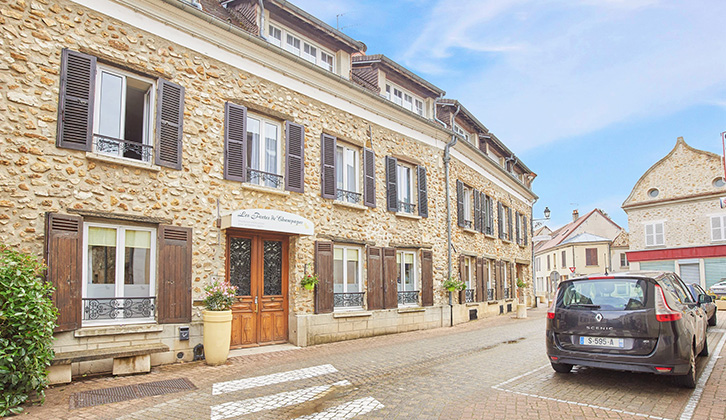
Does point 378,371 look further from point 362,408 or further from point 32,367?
point 32,367

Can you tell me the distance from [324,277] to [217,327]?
331 cm

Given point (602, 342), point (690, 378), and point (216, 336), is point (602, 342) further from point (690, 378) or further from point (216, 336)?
point (216, 336)

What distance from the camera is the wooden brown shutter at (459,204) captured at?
54.5 ft

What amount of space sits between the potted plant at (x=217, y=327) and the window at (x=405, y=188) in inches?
276

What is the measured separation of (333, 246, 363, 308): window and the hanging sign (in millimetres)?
1516

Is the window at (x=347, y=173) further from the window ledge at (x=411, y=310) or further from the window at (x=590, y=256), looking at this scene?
the window at (x=590, y=256)

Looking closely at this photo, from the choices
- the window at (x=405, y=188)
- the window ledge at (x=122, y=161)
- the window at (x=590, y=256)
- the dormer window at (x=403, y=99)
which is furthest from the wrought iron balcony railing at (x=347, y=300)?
the window at (x=590, y=256)

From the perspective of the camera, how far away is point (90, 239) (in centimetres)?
740

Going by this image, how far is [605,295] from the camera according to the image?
6.23 m

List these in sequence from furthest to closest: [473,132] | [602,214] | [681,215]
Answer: [602,214] < [681,215] < [473,132]

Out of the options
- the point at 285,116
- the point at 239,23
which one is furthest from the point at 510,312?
the point at 239,23

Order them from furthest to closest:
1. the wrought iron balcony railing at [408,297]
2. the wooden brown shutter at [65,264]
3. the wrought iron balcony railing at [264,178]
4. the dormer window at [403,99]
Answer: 1. the dormer window at [403,99]
2. the wrought iron balcony railing at [408,297]
3. the wrought iron balcony railing at [264,178]
4. the wooden brown shutter at [65,264]

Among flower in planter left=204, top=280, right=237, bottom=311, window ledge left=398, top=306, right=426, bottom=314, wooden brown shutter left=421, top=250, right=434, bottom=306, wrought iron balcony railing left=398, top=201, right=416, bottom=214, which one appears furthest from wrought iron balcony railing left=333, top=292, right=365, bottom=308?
flower in planter left=204, top=280, right=237, bottom=311

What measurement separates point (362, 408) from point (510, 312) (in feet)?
57.3
